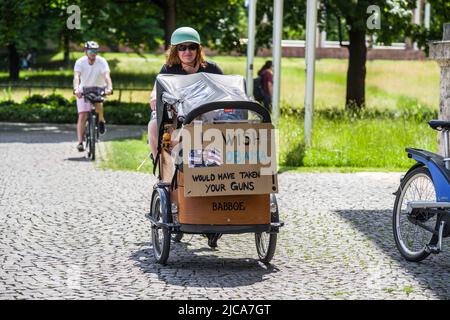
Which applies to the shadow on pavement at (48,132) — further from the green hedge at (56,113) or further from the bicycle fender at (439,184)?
the bicycle fender at (439,184)

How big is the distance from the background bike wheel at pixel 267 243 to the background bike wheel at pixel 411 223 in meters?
1.10

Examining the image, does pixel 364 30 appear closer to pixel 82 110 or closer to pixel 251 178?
pixel 82 110

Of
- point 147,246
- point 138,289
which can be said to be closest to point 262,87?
point 147,246

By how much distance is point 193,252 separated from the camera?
927cm

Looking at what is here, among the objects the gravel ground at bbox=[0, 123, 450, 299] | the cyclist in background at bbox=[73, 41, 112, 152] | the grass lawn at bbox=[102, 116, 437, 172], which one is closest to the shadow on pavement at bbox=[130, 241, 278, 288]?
the gravel ground at bbox=[0, 123, 450, 299]

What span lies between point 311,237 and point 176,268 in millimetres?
1936

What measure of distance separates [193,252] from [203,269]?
79cm

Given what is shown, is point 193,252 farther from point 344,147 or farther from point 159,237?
point 344,147

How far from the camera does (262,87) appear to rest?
3019 centimetres

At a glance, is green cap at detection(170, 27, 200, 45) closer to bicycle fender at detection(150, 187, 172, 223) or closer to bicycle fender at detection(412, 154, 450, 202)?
bicycle fender at detection(150, 187, 172, 223)

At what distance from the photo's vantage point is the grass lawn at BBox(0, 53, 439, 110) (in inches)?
1643

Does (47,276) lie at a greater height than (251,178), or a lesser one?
lesser

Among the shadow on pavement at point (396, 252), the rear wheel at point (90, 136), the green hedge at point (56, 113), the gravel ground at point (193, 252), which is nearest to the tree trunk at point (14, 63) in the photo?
the green hedge at point (56, 113)

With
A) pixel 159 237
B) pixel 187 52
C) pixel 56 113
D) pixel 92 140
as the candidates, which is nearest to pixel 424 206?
pixel 159 237
